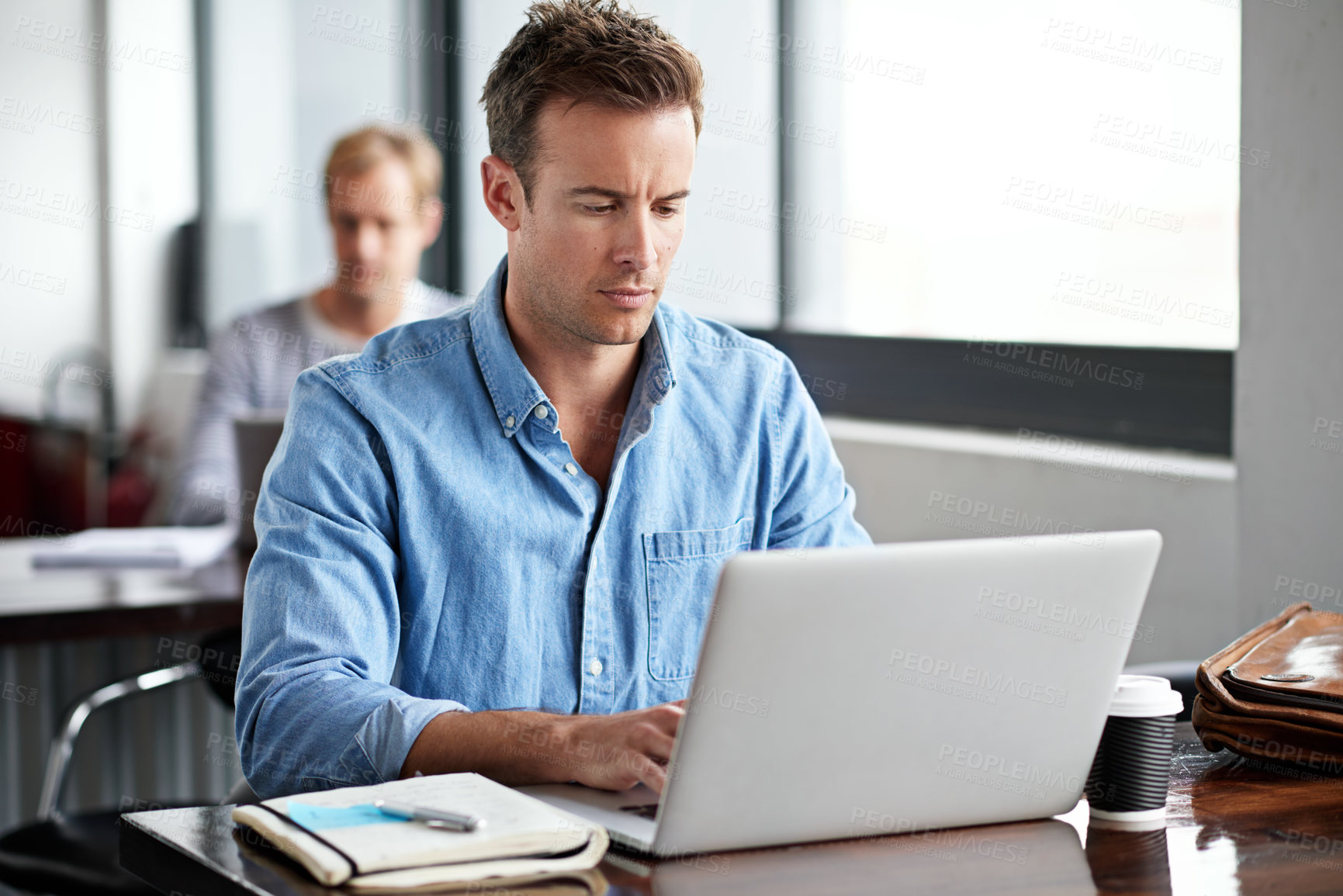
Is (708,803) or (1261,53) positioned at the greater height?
(1261,53)

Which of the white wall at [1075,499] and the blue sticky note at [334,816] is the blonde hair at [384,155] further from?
the blue sticky note at [334,816]

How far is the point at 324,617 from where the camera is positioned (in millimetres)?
1330

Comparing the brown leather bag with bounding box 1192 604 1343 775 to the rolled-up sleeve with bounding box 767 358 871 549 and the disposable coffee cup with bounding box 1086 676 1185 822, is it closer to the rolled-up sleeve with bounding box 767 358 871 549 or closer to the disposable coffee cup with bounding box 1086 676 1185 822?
the disposable coffee cup with bounding box 1086 676 1185 822

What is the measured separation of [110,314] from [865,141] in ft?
12.2

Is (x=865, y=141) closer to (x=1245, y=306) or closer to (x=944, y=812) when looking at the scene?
(x=1245, y=306)

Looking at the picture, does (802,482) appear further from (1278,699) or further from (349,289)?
(349,289)

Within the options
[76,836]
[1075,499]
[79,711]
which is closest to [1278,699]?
[1075,499]

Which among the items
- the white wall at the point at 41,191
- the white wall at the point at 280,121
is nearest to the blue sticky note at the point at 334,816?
the white wall at the point at 280,121

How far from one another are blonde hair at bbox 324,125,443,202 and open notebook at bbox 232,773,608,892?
251cm

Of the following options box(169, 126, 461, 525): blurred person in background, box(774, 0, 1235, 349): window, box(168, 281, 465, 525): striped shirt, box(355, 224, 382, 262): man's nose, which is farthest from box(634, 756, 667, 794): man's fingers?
box(355, 224, 382, 262): man's nose

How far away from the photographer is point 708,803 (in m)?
1.01

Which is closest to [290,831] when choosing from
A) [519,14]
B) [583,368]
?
[583,368]

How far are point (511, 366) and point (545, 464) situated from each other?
116 millimetres

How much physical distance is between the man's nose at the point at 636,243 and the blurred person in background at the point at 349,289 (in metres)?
1.96
